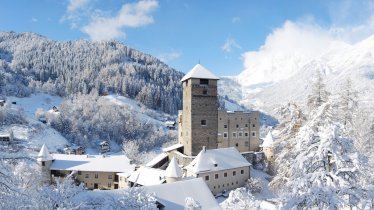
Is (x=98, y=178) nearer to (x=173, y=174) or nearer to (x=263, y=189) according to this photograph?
(x=173, y=174)

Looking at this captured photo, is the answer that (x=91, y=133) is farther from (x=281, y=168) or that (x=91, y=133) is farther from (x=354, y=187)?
(x=354, y=187)

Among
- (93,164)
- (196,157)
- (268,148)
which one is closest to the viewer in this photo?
(196,157)

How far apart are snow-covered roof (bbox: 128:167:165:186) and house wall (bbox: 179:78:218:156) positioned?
7.01 meters

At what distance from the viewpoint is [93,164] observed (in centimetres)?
5816

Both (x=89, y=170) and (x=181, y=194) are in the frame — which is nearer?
(x=181, y=194)

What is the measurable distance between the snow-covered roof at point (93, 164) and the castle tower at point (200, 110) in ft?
39.3

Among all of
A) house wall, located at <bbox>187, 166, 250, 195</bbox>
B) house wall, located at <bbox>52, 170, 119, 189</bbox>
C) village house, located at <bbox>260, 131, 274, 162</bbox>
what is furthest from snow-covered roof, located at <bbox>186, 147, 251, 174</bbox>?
house wall, located at <bbox>52, 170, 119, 189</bbox>

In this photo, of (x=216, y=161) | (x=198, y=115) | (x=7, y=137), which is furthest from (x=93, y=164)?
(x=7, y=137)

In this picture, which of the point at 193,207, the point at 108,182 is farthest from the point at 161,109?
the point at 193,207

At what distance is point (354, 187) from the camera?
11.7 m

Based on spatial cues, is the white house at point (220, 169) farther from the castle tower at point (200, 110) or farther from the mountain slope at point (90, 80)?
the mountain slope at point (90, 80)

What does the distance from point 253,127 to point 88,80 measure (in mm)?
136159

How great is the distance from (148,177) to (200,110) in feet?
40.1

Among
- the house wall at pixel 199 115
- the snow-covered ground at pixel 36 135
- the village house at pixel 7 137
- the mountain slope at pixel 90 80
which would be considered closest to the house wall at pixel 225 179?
the house wall at pixel 199 115
